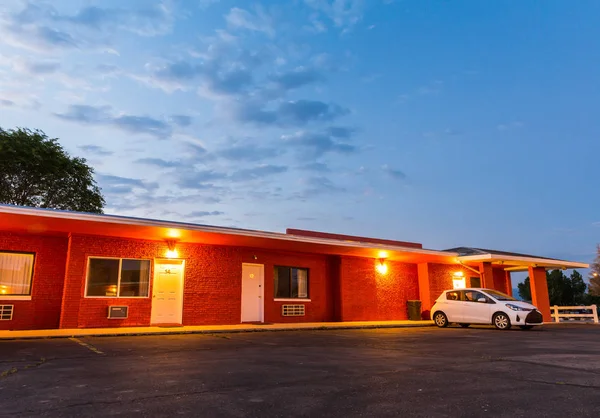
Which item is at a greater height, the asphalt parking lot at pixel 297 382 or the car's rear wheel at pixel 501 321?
the car's rear wheel at pixel 501 321

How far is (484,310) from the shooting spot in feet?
56.2

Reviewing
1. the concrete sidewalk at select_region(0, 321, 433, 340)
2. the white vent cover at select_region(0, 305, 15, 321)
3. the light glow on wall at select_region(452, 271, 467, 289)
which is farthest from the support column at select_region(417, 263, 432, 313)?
the white vent cover at select_region(0, 305, 15, 321)

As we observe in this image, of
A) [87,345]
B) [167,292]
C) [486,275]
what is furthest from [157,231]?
[486,275]

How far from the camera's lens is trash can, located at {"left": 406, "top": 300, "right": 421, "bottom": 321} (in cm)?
2202

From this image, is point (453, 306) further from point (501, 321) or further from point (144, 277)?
point (144, 277)

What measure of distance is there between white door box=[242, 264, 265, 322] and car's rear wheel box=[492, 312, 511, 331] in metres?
9.25

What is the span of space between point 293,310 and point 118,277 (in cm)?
745

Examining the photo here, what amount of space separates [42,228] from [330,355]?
10.7 metres

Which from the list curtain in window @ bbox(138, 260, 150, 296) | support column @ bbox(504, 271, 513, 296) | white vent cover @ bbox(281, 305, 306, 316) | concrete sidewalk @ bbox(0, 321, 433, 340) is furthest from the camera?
support column @ bbox(504, 271, 513, 296)

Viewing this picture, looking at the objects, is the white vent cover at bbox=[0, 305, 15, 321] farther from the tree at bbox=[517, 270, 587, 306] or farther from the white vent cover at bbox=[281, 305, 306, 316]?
the tree at bbox=[517, 270, 587, 306]

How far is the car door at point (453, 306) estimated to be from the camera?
17969 mm

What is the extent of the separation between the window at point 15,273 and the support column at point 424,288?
1776cm

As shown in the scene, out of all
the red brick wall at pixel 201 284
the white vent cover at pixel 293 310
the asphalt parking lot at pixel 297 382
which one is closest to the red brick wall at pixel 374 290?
the red brick wall at pixel 201 284

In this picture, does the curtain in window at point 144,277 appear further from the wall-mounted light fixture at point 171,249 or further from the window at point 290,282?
the window at point 290,282
